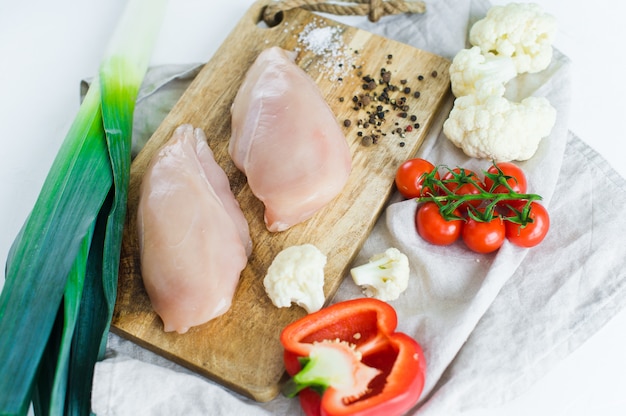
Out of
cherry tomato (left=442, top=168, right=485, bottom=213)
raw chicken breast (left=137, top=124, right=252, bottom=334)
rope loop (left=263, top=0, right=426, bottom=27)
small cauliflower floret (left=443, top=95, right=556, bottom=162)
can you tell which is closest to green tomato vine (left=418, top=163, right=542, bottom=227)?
cherry tomato (left=442, top=168, right=485, bottom=213)

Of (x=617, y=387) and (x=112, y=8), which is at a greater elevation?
(x=112, y=8)

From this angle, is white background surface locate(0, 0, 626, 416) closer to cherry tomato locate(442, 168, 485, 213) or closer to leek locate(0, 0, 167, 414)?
leek locate(0, 0, 167, 414)

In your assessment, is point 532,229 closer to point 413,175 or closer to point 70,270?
point 413,175

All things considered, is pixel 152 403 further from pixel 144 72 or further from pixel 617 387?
pixel 617 387

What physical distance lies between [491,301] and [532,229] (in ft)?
1.02

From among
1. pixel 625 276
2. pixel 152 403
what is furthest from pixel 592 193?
pixel 152 403

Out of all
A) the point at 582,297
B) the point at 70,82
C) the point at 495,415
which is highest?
the point at 70,82

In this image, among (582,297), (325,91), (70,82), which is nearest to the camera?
(582,297)

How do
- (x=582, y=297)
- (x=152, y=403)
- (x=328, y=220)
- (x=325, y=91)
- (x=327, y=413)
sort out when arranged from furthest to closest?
(x=325, y=91) → (x=328, y=220) → (x=582, y=297) → (x=152, y=403) → (x=327, y=413)

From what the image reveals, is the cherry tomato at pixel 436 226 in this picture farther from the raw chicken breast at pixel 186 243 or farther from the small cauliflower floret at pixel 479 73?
the raw chicken breast at pixel 186 243

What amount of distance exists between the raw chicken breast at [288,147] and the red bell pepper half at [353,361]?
1.56 ft

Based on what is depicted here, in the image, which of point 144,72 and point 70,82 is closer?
point 144,72

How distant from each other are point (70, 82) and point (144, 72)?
472 mm

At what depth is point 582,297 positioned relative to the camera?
2703 mm
